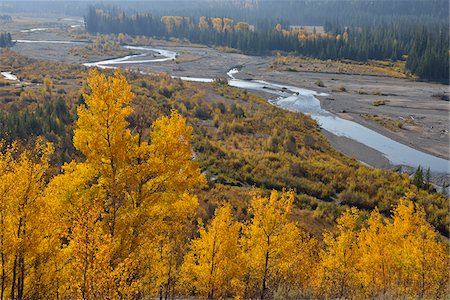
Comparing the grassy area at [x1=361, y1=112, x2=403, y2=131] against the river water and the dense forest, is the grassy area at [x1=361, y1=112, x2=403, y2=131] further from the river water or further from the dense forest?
the dense forest

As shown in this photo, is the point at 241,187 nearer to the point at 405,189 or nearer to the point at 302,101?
the point at 405,189

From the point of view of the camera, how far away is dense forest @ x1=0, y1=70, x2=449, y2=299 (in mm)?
12945

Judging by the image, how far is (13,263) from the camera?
552 inches

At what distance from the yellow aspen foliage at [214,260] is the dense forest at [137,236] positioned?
0.05 m

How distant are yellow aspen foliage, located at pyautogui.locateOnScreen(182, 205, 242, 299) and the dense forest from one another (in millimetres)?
47

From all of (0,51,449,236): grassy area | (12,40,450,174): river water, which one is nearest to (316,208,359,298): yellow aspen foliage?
(0,51,449,236): grassy area

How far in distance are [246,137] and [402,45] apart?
113329mm

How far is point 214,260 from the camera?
17.9 metres

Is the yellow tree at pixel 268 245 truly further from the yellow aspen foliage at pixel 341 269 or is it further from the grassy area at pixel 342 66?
the grassy area at pixel 342 66

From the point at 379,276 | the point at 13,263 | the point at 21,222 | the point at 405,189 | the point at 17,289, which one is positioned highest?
the point at 21,222

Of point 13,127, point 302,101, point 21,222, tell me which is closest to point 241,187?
point 13,127

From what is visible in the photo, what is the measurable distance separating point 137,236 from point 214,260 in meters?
4.74

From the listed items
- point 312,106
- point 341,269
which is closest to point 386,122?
point 312,106

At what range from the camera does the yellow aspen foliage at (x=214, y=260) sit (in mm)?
17797
